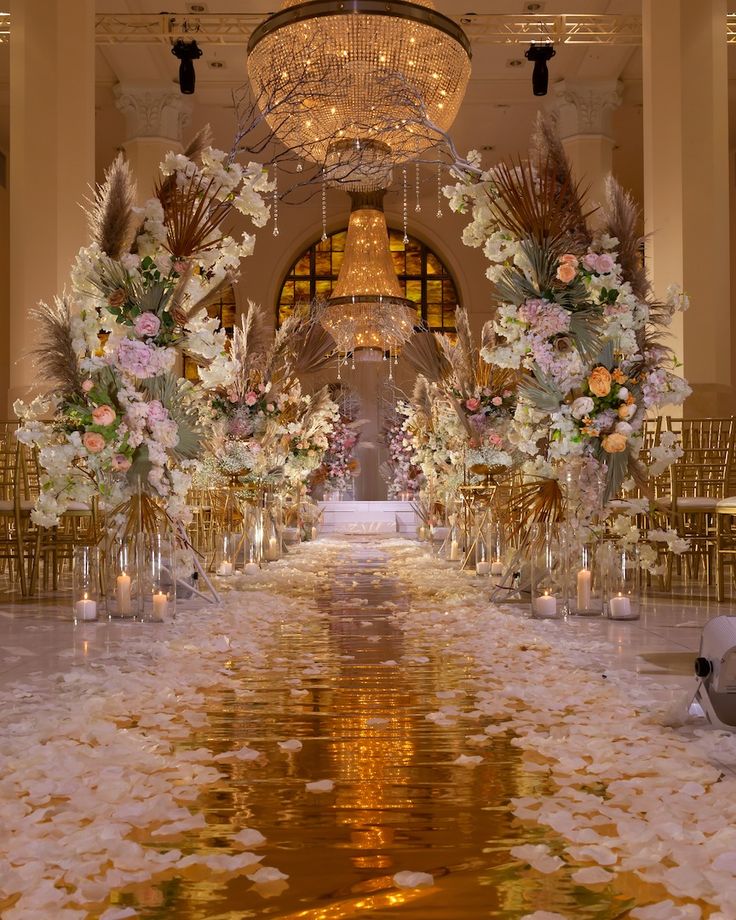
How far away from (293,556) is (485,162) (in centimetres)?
1125

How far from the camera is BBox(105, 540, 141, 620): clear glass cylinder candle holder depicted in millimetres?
4996

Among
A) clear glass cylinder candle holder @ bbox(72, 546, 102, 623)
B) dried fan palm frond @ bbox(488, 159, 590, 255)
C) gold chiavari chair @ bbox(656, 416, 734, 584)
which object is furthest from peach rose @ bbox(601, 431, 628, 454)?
clear glass cylinder candle holder @ bbox(72, 546, 102, 623)

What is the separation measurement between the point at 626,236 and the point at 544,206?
448 millimetres

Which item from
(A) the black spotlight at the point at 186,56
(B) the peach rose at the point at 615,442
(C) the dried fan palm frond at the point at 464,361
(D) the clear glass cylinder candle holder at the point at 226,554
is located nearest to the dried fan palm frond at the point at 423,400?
(C) the dried fan palm frond at the point at 464,361

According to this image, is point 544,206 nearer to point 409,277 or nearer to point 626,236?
point 626,236

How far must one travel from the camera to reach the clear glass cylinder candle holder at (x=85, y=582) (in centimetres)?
487

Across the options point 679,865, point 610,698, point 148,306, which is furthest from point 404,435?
point 679,865

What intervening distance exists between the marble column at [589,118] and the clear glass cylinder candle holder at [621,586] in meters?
10.6

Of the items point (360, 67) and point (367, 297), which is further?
point (367, 297)

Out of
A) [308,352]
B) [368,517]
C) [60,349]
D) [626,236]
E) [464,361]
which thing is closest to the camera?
[60,349]

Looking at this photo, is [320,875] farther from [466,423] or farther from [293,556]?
[293,556]

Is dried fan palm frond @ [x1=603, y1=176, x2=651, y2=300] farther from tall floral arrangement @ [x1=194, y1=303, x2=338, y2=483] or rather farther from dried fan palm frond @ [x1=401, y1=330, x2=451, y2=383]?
dried fan palm frond @ [x1=401, y1=330, x2=451, y2=383]

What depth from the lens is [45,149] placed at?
401 inches

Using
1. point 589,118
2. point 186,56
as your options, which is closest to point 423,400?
point 186,56
